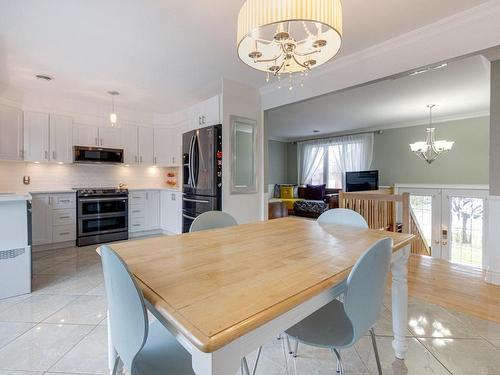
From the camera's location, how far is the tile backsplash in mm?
4027

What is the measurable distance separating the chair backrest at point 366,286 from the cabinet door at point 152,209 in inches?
182

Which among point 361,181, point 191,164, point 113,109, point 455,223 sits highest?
point 113,109

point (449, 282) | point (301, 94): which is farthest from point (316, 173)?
point (449, 282)

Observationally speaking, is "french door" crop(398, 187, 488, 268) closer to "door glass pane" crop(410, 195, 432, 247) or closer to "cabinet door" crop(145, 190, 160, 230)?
"door glass pane" crop(410, 195, 432, 247)

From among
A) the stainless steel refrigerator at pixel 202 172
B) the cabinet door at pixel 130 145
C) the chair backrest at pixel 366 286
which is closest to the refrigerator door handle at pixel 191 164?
the stainless steel refrigerator at pixel 202 172

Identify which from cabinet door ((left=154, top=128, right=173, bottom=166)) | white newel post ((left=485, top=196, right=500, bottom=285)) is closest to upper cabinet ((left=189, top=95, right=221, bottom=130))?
cabinet door ((left=154, top=128, right=173, bottom=166))

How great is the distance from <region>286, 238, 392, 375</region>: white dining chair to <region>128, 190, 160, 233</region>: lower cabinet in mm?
4342

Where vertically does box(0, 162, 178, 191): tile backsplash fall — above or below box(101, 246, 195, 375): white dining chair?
→ above

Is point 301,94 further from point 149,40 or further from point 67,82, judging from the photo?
point 67,82

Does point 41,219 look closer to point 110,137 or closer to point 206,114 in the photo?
point 110,137

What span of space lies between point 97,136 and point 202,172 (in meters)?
2.30

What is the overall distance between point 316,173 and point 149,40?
628 centimetres

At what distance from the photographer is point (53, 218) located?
3.95m

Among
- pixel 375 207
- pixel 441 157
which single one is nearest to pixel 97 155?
pixel 375 207
